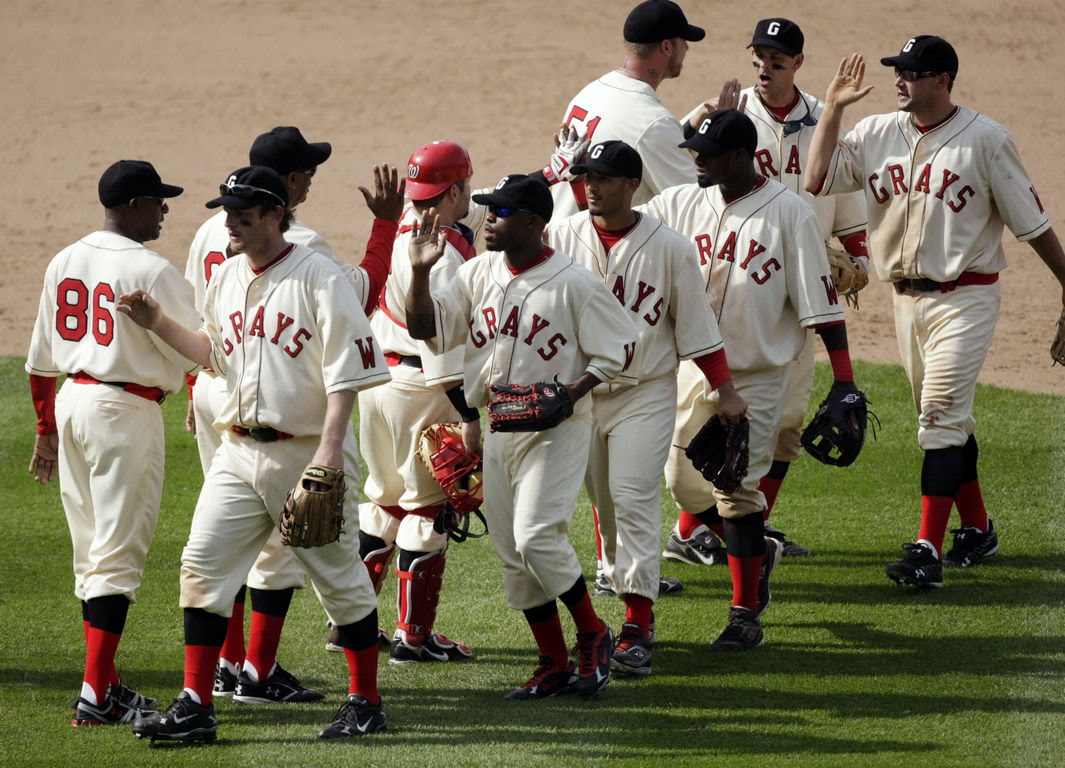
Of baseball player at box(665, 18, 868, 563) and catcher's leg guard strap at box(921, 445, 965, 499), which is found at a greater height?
baseball player at box(665, 18, 868, 563)

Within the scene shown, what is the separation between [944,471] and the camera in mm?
6438

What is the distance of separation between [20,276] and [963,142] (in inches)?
→ 386

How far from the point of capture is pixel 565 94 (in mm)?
17078

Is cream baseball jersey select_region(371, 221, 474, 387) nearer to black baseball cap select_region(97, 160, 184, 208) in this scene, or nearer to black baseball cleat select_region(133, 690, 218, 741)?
black baseball cap select_region(97, 160, 184, 208)

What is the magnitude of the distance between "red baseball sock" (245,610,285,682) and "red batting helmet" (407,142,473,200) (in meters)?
1.60

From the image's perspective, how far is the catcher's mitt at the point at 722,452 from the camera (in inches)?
221

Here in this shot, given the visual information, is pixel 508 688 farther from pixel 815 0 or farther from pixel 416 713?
pixel 815 0

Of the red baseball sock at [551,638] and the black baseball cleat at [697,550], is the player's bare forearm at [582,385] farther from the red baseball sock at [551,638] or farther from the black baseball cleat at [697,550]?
the black baseball cleat at [697,550]

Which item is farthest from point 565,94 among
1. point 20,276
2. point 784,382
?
point 784,382

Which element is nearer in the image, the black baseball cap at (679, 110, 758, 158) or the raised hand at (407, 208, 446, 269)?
the raised hand at (407, 208, 446, 269)

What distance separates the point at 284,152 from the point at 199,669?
1772 millimetres

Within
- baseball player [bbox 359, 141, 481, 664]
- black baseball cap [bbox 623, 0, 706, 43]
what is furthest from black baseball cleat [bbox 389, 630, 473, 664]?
black baseball cap [bbox 623, 0, 706, 43]

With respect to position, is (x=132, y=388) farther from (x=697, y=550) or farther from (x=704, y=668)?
(x=697, y=550)

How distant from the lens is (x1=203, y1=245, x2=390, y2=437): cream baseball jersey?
4793 mm
